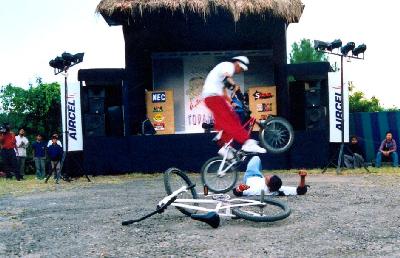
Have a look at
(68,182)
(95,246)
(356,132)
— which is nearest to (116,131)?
(68,182)

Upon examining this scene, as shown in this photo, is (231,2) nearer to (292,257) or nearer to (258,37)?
(258,37)

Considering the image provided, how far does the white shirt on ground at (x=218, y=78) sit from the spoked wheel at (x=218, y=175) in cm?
102

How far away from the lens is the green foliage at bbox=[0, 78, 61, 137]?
1844cm

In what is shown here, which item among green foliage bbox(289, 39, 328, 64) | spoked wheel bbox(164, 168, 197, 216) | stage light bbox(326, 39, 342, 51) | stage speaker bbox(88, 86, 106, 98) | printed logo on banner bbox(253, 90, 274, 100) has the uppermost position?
green foliage bbox(289, 39, 328, 64)

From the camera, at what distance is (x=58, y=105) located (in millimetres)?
18859

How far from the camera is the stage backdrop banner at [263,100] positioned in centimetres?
1334

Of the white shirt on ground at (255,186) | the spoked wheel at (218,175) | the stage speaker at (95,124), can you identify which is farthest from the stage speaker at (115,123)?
the white shirt on ground at (255,186)

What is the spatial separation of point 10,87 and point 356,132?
1208cm

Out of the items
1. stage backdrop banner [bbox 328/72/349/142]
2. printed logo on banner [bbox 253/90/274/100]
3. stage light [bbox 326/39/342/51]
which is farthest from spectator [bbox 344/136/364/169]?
stage light [bbox 326/39/342/51]

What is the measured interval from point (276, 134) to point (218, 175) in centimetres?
131

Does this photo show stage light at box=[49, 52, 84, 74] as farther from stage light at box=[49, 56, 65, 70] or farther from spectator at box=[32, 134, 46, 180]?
spectator at box=[32, 134, 46, 180]

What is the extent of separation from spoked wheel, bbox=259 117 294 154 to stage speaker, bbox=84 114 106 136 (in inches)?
231

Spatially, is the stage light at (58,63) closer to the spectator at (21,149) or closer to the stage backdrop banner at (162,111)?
the stage backdrop banner at (162,111)

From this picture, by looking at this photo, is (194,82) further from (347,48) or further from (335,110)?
(347,48)
